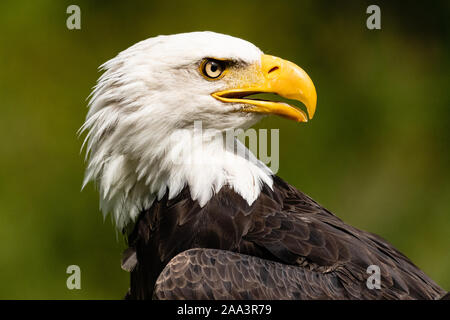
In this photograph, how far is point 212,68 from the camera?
11.0 feet

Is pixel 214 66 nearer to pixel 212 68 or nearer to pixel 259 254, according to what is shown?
pixel 212 68

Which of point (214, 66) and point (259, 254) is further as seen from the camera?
point (214, 66)

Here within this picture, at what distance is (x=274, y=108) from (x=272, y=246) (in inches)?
27.6

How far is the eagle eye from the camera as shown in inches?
132

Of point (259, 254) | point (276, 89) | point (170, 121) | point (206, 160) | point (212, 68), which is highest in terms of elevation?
point (212, 68)

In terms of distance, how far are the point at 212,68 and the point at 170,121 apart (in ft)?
1.14

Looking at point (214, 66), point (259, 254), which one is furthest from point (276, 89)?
point (259, 254)

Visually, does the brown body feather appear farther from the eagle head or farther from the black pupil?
the black pupil

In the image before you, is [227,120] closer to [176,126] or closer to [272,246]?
[176,126]

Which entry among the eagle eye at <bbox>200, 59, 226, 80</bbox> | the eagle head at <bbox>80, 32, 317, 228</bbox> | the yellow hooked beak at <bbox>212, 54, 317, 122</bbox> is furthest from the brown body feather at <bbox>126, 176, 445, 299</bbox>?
the eagle eye at <bbox>200, 59, 226, 80</bbox>

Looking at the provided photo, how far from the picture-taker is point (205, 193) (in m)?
3.37

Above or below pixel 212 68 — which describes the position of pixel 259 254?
below
